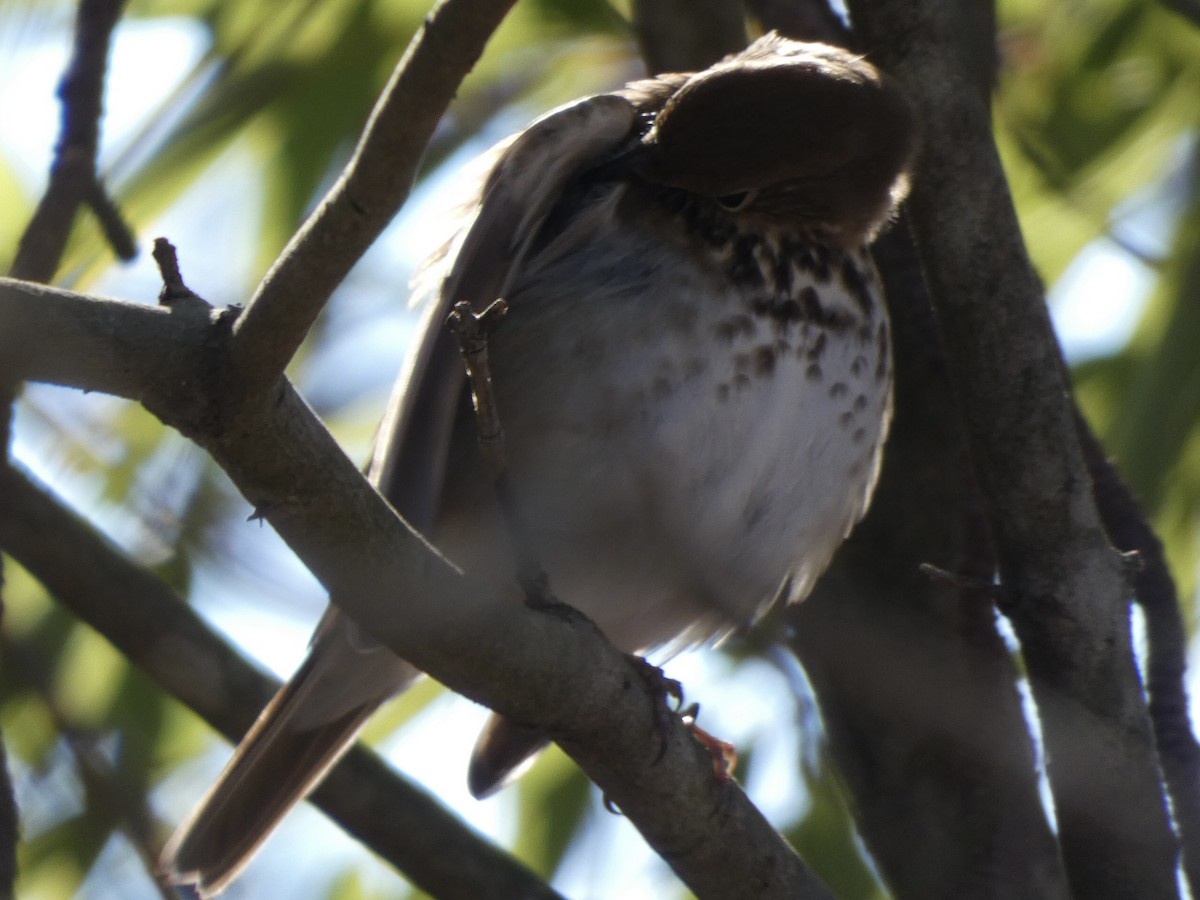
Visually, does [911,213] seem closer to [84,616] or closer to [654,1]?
[654,1]

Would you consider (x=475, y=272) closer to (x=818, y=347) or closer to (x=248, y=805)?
(x=818, y=347)

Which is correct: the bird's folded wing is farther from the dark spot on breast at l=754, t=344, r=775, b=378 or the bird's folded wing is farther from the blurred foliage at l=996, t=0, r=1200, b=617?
the blurred foliage at l=996, t=0, r=1200, b=617

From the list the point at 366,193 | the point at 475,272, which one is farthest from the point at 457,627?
the point at 475,272

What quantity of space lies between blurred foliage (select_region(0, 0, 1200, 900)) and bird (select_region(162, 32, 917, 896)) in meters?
0.56

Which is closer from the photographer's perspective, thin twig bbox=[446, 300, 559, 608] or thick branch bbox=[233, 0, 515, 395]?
thick branch bbox=[233, 0, 515, 395]

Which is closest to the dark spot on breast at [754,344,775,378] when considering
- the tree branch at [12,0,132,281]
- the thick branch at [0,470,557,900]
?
the thick branch at [0,470,557,900]

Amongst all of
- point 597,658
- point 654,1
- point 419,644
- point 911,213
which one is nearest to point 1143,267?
point 911,213

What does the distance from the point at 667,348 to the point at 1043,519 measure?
2.45 ft

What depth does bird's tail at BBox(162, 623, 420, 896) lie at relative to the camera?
3.71 m

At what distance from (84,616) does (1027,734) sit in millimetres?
1929

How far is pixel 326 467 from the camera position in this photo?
2.24 m

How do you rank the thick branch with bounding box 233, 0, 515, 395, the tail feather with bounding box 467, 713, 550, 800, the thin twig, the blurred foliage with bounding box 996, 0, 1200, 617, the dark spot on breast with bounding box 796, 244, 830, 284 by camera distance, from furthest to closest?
the blurred foliage with bounding box 996, 0, 1200, 617 → the tail feather with bounding box 467, 713, 550, 800 → the dark spot on breast with bounding box 796, 244, 830, 284 → the thin twig → the thick branch with bounding box 233, 0, 515, 395

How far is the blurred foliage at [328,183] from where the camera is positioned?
12.6ft

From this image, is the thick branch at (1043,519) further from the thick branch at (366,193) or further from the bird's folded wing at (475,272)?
the thick branch at (366,193)
